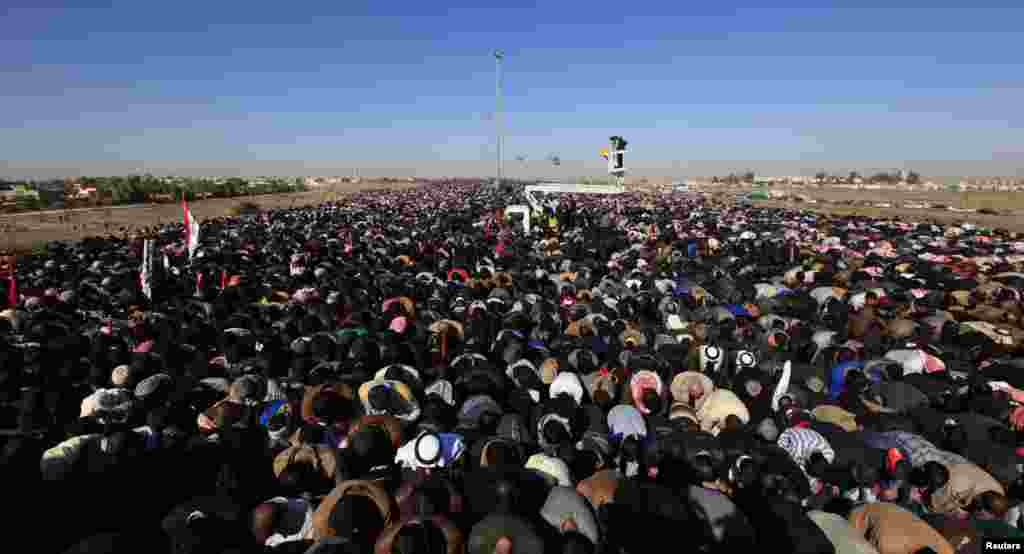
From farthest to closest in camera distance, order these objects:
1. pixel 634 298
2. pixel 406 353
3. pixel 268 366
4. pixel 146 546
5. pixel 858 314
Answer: pixel 634 298, pixel 858 314, pixel 406 353, pixel 268 366, pixel 146 546

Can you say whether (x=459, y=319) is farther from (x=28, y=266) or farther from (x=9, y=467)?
(x=28, y=266)

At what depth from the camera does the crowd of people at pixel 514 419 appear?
201 inches

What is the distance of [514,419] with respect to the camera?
695 centimetres

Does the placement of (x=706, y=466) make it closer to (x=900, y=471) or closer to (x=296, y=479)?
(x=900, y=471)

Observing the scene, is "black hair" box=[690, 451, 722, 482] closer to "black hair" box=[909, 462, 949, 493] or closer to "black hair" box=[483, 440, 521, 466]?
"black hair" box=[483, 440, 521, 466]

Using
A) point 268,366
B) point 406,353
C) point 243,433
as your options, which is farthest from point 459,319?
point 243,433

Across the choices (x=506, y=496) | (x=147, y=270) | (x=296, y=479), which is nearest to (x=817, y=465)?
(x=506, y=496)

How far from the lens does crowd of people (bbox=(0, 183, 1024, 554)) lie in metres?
5.09

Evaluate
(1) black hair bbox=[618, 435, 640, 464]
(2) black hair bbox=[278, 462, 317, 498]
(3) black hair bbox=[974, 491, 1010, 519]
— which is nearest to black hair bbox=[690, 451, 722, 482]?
(1) black hair bbox=[618, 435, 640, 464]

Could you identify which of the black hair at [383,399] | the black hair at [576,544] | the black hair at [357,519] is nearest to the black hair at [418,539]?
the black hair at [357,519]

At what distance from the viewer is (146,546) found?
4.44m

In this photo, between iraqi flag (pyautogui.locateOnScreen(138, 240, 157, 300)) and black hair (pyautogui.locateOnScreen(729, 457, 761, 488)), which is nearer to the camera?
black hair (pyautogui.locateOnScreen(729, 457, 761, 488))

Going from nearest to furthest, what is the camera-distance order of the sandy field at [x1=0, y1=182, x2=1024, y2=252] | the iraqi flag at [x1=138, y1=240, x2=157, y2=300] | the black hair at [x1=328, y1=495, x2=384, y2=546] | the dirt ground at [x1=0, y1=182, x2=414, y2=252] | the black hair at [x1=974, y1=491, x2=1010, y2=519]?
the black hair at [x1=328, y1=495, x2=384, y2=546], the black hair at [x1=974, y1=491, x2=1010, y2=519], the iraqi flag at [x1=138, y1=240, x2=157, y2=300], the dirt ground at [x1=0, y1=182, x2=414, y2=252], the sandy field at [x1=0, y1=182, x2=1024, y2=252]

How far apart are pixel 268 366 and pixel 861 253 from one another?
25127 millimetres
